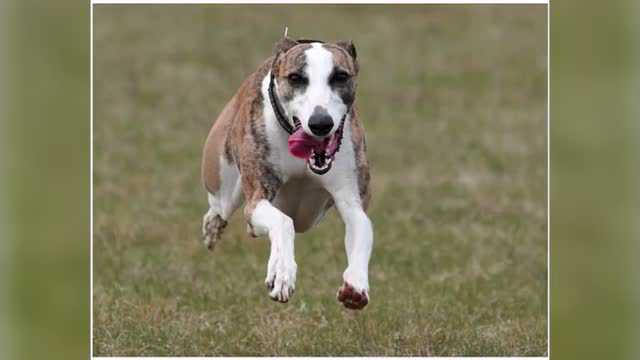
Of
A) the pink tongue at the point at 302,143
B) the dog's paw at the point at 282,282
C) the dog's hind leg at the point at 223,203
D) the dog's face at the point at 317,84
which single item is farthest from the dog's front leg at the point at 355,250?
the dog's hind leg at the point at 223,203

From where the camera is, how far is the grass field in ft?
33.1

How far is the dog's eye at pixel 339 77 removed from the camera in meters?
8.33

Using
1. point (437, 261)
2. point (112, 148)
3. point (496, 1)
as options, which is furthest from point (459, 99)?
point (496, 1)

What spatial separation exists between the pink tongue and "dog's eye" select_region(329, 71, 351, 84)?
0.31m

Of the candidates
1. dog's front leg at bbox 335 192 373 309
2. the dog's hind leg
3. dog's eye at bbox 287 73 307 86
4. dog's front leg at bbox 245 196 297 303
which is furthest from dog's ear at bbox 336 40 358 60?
the dog's hind leg

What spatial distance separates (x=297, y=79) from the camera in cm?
838

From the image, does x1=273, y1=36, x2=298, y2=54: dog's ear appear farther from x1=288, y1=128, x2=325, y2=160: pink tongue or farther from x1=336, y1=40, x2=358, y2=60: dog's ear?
x1=288, y1=128, x2=325, y2=160: pink tongue

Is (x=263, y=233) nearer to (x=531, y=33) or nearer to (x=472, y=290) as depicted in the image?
(x=472, y=290)

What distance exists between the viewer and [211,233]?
410 inches

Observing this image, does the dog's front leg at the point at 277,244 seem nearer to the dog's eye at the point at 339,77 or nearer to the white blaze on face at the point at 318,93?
the white blaze on face at the point at 318,93

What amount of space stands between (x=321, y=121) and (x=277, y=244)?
2.23ft

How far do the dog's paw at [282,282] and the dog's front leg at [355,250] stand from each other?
0.85ft

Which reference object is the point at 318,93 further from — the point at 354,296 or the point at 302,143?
the point at 354,296
